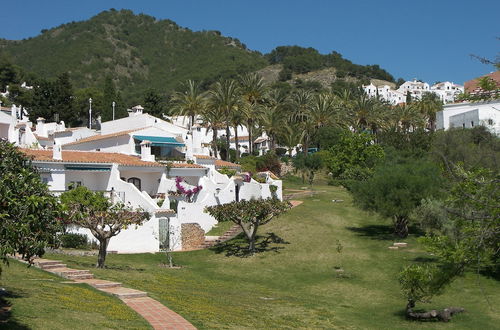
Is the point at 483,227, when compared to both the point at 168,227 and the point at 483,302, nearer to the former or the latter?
the point at 483,302

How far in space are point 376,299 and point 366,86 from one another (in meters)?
154

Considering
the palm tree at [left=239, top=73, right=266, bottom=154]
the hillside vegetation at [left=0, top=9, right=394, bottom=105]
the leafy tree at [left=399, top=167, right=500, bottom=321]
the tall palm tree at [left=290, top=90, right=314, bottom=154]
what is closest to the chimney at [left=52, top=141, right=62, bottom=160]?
the leafy tree at [left=399, top=167, right=500, bottom=321]

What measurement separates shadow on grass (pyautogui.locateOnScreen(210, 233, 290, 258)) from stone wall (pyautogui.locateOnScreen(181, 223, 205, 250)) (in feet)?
4.56

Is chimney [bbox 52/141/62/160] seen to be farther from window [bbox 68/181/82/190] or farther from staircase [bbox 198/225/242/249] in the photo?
staircase [bbox 198/225/242/249]

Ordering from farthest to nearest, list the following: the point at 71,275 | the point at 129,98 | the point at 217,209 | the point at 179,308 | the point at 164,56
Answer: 1. the point at 164,56
2. the point at 129,98
3. the point at 217,209
4. the point at 71,275
5. the point at 179,308

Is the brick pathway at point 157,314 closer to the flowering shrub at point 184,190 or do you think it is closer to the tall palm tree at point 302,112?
the flowering shrub at point 184,190

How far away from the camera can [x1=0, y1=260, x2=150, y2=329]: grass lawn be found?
15336 mm

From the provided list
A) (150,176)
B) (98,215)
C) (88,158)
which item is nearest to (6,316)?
(98,215)

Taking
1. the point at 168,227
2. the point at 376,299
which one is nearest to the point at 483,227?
the point at 376,299

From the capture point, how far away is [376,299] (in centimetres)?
2969

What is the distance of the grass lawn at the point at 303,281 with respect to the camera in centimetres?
2276

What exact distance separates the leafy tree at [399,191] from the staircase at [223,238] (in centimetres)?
909

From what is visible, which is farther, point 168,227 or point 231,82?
point 231,82

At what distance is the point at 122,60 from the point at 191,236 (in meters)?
143
